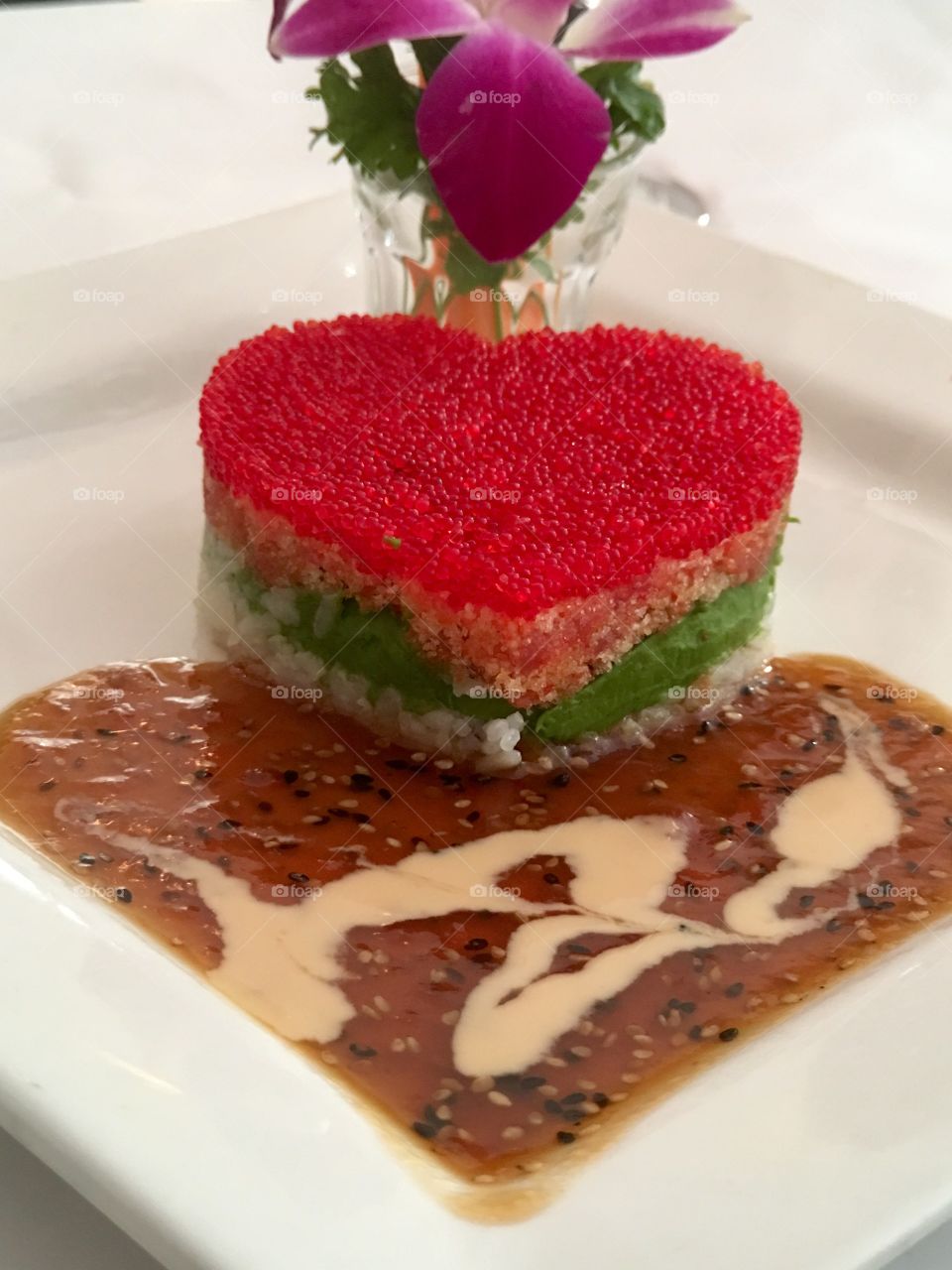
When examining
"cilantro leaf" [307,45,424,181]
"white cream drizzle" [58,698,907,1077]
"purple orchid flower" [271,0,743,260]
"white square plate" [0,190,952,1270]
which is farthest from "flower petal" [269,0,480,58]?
"white cream drizzle" [58,698,907,1077]

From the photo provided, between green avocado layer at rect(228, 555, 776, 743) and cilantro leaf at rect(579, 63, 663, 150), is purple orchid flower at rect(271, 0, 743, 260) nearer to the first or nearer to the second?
cilantro leaf at rect(579, 63, 663, 150)

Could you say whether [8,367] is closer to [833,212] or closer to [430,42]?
[430,42]

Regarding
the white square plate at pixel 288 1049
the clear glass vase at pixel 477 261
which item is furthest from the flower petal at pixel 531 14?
the white square plate at pixel 288 1049

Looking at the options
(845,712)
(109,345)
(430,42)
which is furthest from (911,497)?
(109,345)

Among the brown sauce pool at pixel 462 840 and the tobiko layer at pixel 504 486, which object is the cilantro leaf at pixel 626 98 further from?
the brown sauce pool at pixel 462 840

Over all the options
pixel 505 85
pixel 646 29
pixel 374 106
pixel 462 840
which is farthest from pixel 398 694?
pixel 646 29

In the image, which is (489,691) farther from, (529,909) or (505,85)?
(505,85)
